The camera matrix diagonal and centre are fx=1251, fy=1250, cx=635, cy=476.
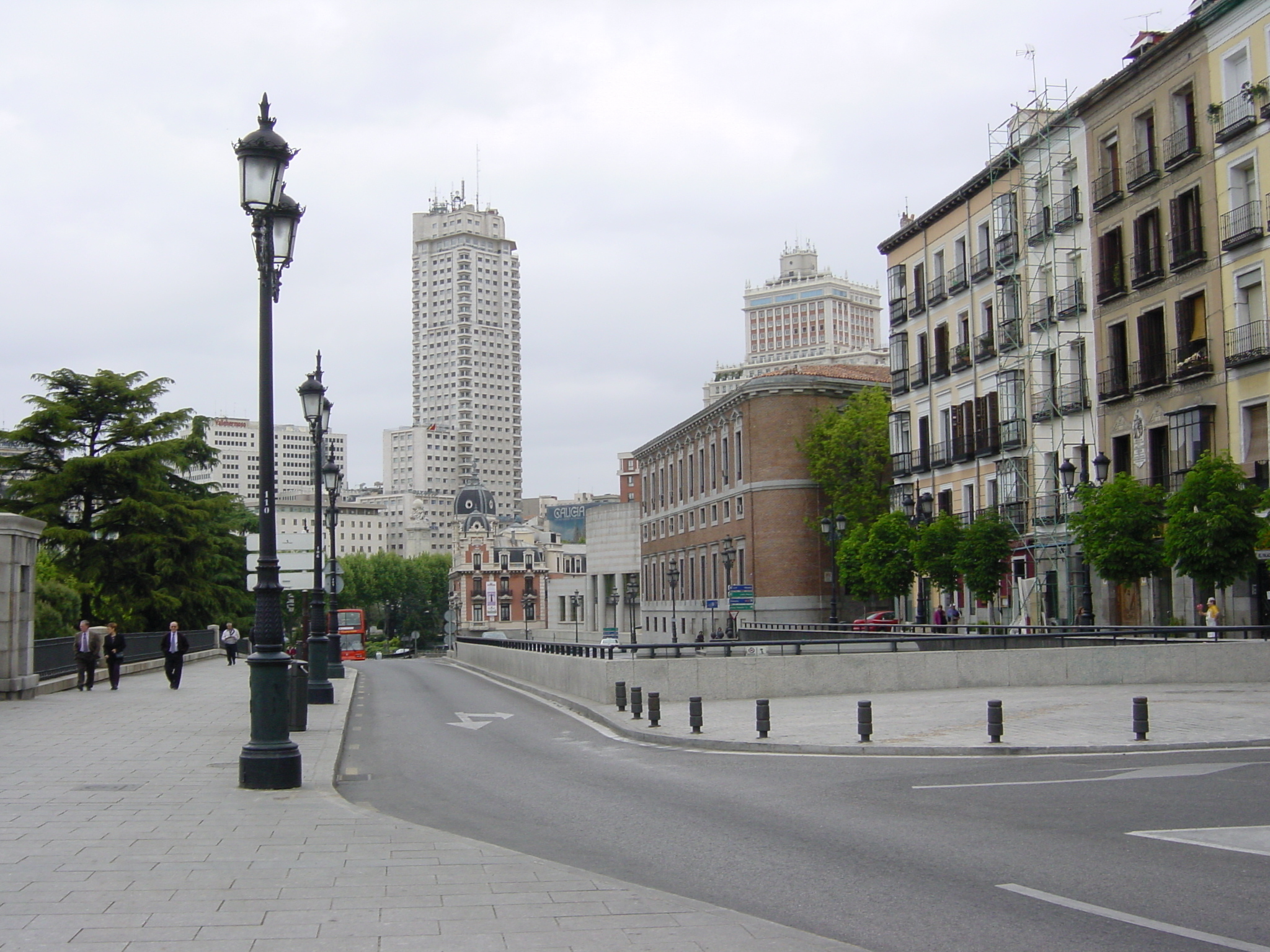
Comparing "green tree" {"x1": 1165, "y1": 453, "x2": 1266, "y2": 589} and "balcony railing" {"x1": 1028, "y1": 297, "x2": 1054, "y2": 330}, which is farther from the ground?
"balcony railing" {"x1": 1028, "y1": 297, "x2": 1054, "y2": 330}

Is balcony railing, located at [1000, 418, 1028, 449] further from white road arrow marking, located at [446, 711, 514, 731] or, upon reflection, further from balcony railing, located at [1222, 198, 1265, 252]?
white road arrow marking, located at [446, 711, 514, 731]

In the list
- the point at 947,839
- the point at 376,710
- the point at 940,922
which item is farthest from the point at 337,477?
the point at 940,922

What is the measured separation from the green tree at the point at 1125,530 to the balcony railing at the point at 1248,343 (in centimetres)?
411

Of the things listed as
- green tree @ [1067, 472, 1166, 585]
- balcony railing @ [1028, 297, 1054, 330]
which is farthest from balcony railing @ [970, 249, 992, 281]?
green tree @ [1067, 472, 1166, 585]

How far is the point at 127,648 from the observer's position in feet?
123

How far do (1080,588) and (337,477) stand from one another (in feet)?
84.2

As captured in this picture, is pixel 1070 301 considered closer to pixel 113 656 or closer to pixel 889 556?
pixel 889 556

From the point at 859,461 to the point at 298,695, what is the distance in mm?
48166

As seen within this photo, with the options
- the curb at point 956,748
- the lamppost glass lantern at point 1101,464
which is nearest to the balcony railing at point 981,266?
the lamppost glass lantern at point 1101,464

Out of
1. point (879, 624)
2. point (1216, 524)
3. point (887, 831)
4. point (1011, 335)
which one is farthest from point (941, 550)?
point (887, 831)

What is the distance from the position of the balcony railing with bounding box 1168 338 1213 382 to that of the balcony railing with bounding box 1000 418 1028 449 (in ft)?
27.4

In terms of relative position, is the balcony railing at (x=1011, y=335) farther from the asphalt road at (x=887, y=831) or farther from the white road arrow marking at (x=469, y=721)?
the asphalt road at (x=887, y=831)

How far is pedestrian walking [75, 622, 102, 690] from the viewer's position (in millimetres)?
27969

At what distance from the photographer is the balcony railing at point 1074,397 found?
139 ft
